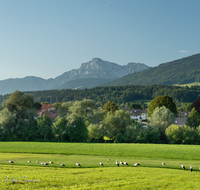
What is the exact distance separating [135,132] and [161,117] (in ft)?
28.5

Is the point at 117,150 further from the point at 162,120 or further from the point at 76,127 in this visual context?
the point at 162,120

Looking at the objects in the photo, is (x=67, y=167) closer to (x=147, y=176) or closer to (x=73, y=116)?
(x=147, y=176)

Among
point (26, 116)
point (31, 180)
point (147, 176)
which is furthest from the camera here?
point (26, 116)

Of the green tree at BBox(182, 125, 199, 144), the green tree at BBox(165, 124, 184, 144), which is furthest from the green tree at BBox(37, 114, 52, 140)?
the green tree at BBox(182, 125, 199, 144)

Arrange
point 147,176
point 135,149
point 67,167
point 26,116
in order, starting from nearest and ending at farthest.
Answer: point 147,176
point 67,167
point 135,149
point 26,116

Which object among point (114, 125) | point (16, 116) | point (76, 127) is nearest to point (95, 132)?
point (76, 127)

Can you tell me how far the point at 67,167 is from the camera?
24.4 meters

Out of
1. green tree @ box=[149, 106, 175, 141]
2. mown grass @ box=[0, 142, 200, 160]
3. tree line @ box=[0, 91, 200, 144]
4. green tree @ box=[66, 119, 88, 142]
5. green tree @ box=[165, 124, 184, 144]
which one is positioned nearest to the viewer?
mown grass @ box=[0, 142, 200, 160]

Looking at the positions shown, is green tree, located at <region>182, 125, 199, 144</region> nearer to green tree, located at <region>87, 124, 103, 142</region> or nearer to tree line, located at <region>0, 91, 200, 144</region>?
tree line, located at <region>0, 91, 200, 144</region>

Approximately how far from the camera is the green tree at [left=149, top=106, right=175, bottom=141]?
58.8 m

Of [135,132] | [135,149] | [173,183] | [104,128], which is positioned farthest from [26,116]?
[173,183]

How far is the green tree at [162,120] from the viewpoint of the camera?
58.8 meters

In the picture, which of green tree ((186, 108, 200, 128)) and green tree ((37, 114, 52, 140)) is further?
green tree ((186, 108, 200, 128))

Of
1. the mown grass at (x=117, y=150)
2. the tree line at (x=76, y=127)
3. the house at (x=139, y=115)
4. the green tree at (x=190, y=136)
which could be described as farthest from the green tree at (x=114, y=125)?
the house at (x=139, y=115)
